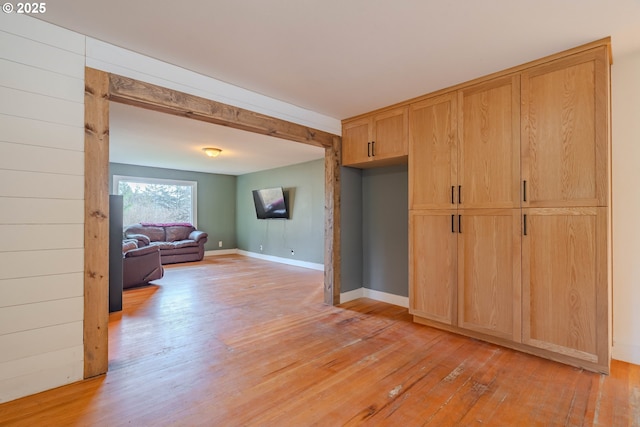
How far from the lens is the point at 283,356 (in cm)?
244

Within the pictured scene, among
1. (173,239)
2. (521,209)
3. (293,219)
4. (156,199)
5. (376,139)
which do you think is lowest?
(173,239)

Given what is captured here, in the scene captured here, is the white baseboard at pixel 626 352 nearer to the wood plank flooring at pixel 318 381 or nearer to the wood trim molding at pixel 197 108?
the wood plank flooring at pixel 318 381

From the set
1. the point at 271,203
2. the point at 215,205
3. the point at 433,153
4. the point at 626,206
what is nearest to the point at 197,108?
the point at 433,153

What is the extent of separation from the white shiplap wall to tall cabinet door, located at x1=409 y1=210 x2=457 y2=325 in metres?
2.96

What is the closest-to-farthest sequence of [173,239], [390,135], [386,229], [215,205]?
[390,135] < [386,229] < [173,239] < [215,205]

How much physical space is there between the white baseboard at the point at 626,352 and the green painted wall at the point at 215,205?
27.7 feet

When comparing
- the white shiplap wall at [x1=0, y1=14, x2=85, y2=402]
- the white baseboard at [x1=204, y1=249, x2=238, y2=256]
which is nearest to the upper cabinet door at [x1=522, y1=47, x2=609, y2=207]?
the white shiplap wall at [x1=0, y1=14, x2=85, y2=402]

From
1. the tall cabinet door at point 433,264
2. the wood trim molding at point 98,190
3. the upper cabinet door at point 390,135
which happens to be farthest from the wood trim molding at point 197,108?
the tall cabinet door at point 433,264

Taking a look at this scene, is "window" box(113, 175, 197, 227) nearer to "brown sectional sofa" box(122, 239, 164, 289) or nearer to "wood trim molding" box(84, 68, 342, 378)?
"brown sectional sofa" box(122, 239, 164, 289)

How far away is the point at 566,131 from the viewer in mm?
2277

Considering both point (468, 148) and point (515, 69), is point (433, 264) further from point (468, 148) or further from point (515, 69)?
point (515, 69)

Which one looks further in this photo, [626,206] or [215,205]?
[215,205]

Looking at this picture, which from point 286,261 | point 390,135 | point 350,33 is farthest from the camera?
point 286,261

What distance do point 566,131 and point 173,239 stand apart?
791 cm
